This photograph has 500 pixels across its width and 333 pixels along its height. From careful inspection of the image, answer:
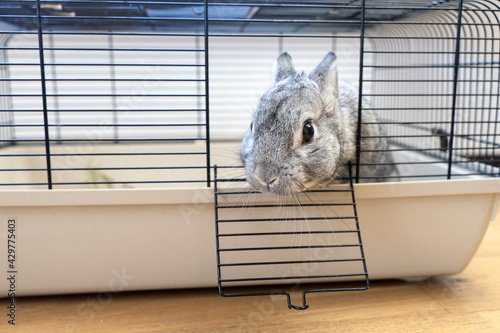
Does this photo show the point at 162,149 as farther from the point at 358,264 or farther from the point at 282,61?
Answer: the point at 358,264

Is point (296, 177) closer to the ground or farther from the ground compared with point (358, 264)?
farther from the ground

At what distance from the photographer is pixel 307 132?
3.25 ft

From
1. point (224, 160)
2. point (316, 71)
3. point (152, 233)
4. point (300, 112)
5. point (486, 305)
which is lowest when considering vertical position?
point (486, 305)

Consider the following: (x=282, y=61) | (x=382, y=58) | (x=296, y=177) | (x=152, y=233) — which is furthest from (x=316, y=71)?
(x=382, y=58)

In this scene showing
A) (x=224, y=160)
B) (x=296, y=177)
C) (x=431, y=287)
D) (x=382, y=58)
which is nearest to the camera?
(x=296, y=177)

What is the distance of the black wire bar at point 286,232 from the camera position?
103cm

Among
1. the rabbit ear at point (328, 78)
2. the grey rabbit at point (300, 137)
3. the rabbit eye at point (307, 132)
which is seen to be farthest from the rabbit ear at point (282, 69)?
the rabbit eye at point (307, 132)

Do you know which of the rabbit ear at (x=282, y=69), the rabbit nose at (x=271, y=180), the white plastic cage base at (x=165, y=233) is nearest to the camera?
the rabbit nose at (x=271, y=180)

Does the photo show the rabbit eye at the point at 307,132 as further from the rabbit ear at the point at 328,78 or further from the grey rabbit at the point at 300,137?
the rabbit ear at the point at 328,78

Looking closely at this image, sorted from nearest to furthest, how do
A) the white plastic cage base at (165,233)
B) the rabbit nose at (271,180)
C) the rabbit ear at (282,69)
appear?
the rabbit nose at (271,180) → the white plastic cage base at (165,233) → the rabbit ear at (282,69)

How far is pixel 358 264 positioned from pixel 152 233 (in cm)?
53

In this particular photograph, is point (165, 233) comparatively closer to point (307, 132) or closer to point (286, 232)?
point (286, 232)

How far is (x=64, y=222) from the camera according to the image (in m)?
1.02

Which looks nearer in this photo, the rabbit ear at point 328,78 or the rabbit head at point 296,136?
the rabbit head at point 296,136
